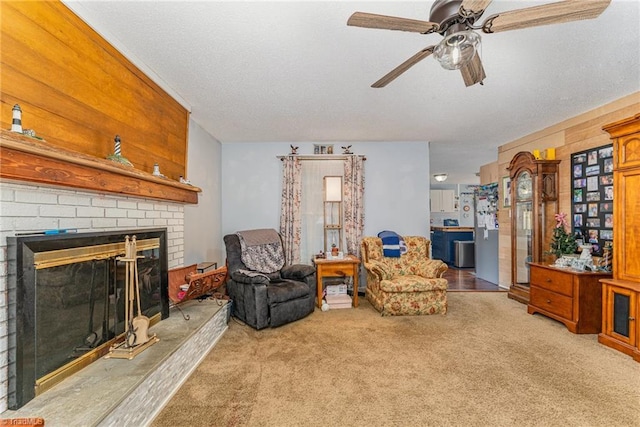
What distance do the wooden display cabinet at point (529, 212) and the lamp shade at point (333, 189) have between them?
2541mm

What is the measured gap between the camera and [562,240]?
3.49 metres

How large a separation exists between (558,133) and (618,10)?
2.52 meters

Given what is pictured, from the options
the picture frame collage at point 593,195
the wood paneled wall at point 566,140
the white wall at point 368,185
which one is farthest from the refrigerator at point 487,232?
the picture frame collage at point 593,195

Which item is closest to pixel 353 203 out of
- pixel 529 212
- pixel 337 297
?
pixel 337 297

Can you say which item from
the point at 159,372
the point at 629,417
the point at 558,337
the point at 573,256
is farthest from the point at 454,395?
the point at 573,256

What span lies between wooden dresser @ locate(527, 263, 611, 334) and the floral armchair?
112 centimetres

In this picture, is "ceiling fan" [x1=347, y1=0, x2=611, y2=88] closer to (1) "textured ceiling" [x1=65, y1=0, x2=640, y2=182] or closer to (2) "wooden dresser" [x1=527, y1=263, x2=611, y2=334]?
(1) "textured ceiling" [x1=65, y1=0, x2=640, y2=182]

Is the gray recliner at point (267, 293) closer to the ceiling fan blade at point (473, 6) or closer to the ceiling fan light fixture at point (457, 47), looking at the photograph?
the ceiling fan light fixture at point (457, 47)

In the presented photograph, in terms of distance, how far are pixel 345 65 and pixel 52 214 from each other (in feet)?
7.10

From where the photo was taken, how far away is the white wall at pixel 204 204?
358 cm

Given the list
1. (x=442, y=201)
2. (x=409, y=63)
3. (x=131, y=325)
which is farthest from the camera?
(x=442, y=201)

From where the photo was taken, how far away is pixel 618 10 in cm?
175

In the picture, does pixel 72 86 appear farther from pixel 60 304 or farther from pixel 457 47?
pixel 457 47

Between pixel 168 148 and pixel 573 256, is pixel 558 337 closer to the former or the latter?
pixel 573 256
